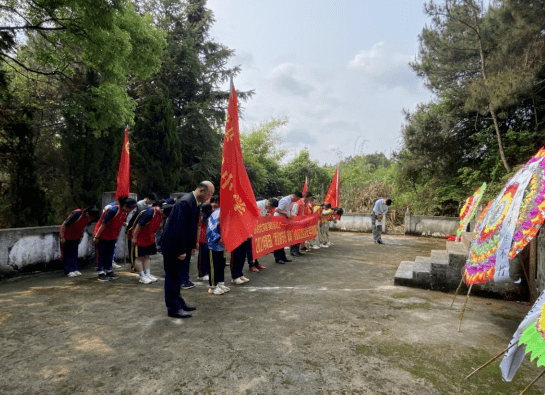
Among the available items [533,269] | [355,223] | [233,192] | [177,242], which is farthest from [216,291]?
[355,223]

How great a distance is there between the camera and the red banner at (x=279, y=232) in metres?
6.77

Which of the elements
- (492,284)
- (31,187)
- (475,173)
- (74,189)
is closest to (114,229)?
(31,187)

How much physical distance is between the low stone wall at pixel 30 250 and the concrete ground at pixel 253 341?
2.42ft

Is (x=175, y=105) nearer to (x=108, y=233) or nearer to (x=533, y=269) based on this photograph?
(x=108, y=233)

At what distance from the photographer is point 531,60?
11.4 metres

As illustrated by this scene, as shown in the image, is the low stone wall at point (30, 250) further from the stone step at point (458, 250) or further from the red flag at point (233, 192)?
the stone step at point (458, 250)

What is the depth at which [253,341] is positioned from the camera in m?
3.16

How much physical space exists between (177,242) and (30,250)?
419 cm

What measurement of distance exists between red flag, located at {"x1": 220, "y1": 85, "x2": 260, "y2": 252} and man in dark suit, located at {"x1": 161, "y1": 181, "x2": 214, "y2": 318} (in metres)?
0.68

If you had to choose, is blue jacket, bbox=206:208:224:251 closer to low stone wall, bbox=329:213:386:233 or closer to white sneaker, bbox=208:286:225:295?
white sneaker, bbox=208:286:225:295

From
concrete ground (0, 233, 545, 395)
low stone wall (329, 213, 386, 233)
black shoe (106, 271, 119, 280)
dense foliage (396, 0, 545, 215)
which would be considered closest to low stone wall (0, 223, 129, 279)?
concrete ground (0, 233, 545, 395)

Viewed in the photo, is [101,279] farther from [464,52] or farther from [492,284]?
[464,52]

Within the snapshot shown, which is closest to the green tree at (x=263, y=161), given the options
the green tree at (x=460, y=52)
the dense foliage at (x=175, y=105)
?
the dense foliage at (x=175, y=105)

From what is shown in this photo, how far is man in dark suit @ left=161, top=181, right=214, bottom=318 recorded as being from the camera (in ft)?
12.4
